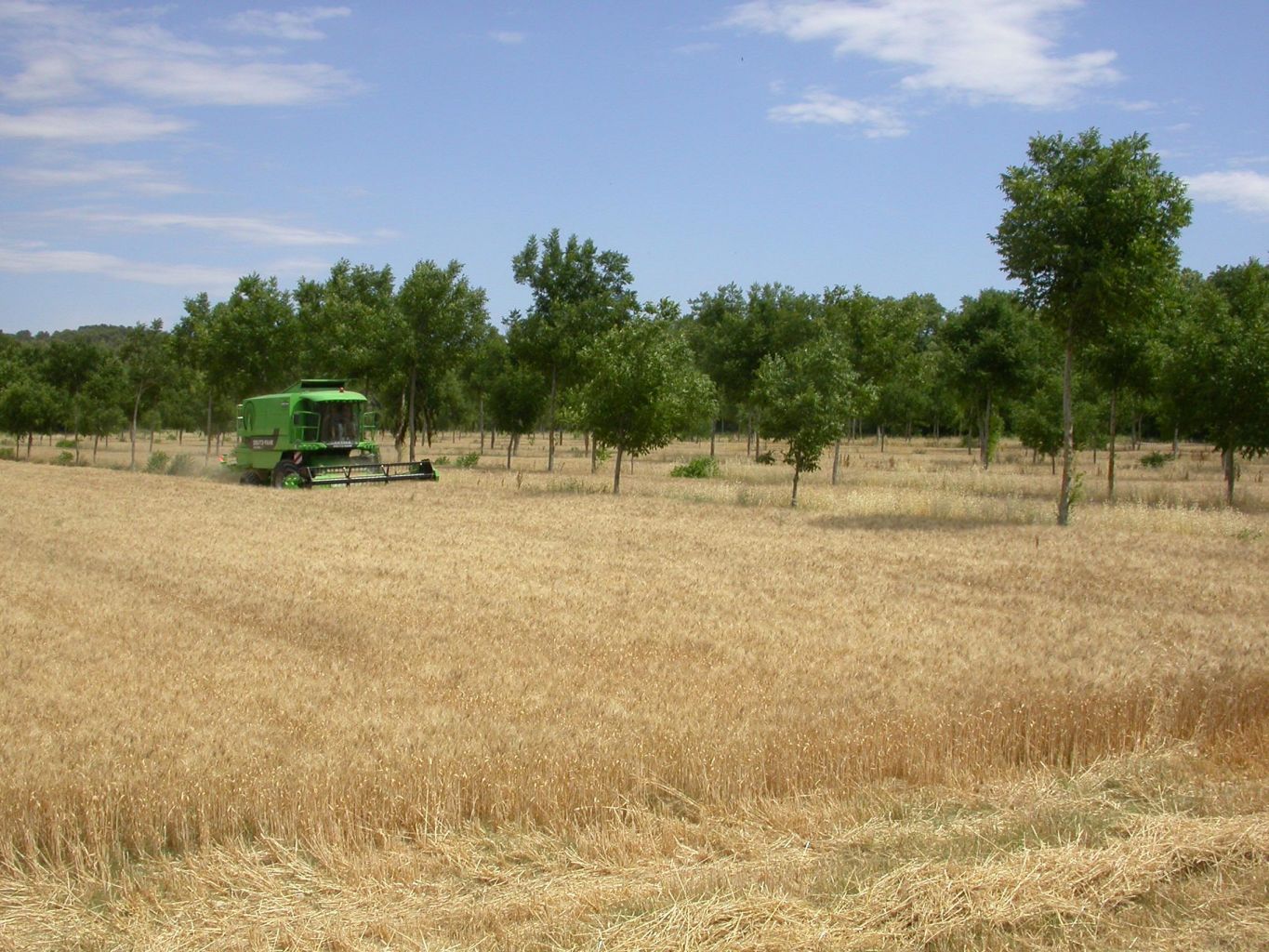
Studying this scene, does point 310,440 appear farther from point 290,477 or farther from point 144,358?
point 144,358

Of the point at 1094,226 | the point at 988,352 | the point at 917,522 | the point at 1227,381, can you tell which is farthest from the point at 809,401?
the point at 988,352

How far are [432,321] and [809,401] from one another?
19.0 m

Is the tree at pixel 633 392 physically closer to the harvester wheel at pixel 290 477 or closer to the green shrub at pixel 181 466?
the harvester wheel at pixel 290 477

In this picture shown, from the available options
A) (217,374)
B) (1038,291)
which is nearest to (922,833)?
(1038,291)

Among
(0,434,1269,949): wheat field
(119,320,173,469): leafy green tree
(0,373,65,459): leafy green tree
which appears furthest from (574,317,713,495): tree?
(0,373,65,459): leafy green tree

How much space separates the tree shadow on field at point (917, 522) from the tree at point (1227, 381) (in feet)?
30.7

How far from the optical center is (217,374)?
152 ft

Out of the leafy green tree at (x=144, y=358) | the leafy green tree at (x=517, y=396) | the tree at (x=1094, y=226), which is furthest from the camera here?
the leafy green tree at (x=144, y=358)

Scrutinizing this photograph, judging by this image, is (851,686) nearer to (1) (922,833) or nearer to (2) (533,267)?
(1) (922,833)

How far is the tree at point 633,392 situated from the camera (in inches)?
1288

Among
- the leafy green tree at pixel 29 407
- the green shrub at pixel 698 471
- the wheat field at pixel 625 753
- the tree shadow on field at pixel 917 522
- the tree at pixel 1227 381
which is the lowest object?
the wheat field at pixel 625 753

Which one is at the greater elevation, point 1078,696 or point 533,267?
point 533,267

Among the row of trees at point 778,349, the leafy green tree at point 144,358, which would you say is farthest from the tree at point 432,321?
the leafy green tree at point 144,358

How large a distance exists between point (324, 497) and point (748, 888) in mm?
25121
